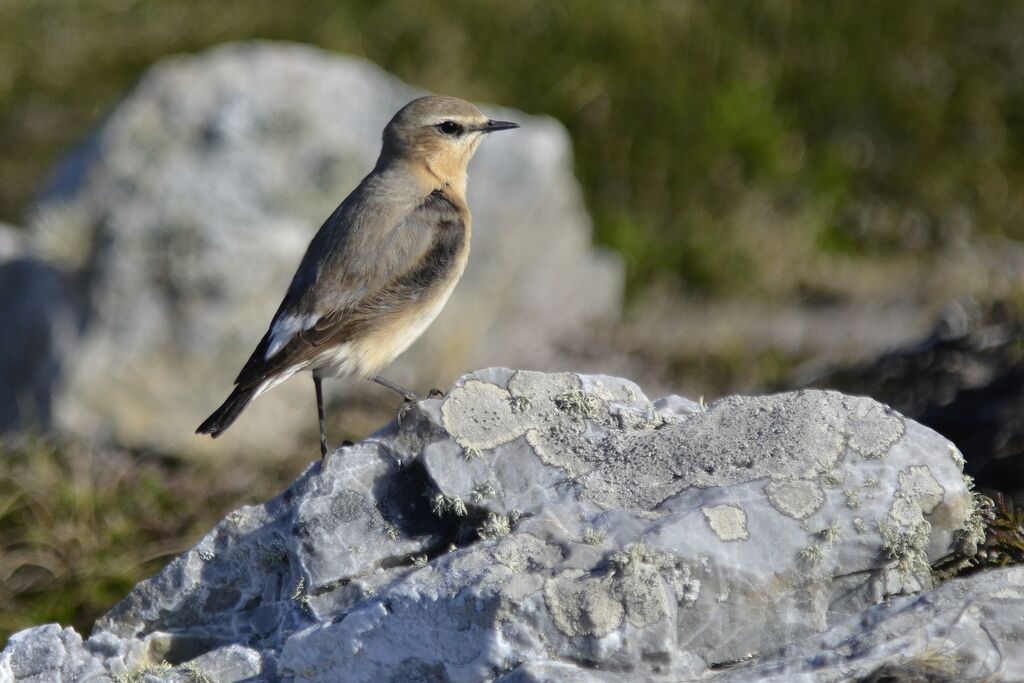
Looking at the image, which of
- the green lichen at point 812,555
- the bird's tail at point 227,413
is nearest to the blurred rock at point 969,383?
the green lichen at point 812,555

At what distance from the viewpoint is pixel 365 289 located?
6.21 m

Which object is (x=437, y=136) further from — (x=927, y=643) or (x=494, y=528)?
(x=927, y=643)

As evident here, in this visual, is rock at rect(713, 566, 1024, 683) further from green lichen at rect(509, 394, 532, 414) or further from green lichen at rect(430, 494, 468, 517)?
green lichen at rect(509, 394, 532, 414)

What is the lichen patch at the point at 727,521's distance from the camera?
395cm

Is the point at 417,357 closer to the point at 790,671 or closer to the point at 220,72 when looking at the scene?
the point at 220,72

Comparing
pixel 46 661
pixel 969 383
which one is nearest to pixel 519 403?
pixel 46 661

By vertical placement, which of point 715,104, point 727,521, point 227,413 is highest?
point 715,104

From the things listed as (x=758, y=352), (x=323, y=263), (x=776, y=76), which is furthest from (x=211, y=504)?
(x=776, y=76)

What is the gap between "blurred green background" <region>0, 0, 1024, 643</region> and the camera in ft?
40.9

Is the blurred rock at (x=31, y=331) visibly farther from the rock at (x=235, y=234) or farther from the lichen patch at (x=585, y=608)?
the lichen patch at (x=585, y=608)

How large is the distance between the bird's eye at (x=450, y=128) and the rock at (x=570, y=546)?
2563 millimetres

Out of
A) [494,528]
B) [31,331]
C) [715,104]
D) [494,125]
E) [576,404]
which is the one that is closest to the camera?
[494,528]

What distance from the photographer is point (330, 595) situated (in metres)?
4.48

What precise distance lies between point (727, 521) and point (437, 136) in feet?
12.1
